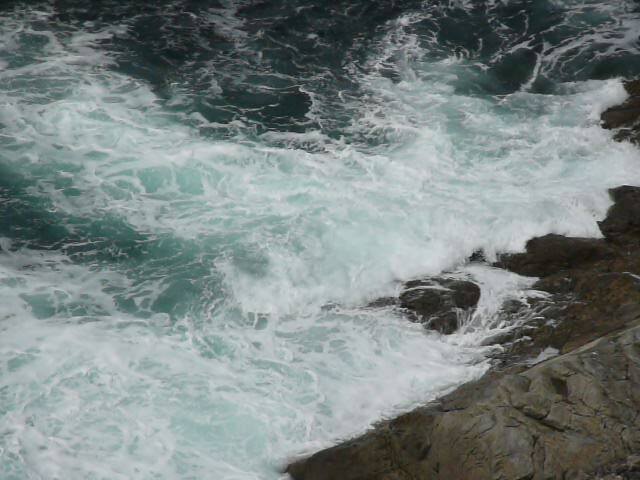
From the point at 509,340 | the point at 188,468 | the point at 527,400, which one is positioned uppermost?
the point at 527,400

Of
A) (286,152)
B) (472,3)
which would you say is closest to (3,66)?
(286,152)

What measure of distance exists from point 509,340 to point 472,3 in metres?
12.9

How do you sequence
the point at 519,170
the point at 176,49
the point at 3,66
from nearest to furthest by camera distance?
the point at 519,170, the point at 3,66, the point at 176,49

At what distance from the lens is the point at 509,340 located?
32.8ft

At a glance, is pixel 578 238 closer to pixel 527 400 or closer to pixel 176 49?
pixel 527 400

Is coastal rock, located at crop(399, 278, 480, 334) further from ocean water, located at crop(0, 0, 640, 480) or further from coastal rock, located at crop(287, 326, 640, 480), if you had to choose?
coastal rock, located at crop(287, 326, 640, 480)

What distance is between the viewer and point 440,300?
35.4 ft

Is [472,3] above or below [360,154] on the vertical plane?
above

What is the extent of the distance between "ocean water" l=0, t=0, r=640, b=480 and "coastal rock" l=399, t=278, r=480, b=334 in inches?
9.0

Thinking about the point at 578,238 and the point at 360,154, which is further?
the point at 360,154

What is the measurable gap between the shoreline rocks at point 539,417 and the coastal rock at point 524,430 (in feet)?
0.03

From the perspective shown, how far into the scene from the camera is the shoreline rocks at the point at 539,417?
7.25 metres

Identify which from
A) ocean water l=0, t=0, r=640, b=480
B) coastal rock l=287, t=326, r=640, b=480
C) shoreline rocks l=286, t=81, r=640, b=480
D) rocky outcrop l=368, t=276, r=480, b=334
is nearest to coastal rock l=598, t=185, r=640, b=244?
ocean water l=0, t=0, r=640, b=480

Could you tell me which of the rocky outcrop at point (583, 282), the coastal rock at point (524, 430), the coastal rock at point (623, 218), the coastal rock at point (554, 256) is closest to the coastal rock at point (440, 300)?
the rocky outcrop at point (583, 282)
